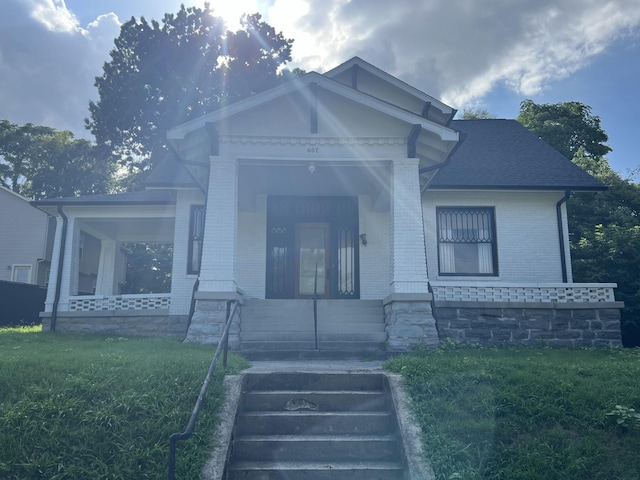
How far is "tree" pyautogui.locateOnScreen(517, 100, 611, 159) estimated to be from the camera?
25406 millimetres

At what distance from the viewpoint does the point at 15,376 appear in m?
6.18

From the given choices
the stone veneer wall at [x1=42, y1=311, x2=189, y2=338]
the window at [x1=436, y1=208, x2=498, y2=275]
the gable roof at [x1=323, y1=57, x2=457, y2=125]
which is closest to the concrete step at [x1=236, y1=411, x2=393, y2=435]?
the stone veneer wall at [x1=42, y1=311, x2=189, y2=338]

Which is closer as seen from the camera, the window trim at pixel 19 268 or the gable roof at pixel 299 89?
the gable roof at pixel 299 89

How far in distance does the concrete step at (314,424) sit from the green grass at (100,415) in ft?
1.46

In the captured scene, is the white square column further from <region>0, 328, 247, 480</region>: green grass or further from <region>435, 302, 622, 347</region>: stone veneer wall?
<region>0, 328, 247, 480</region>: green grass

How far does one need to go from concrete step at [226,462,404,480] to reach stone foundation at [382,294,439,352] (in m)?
3.88

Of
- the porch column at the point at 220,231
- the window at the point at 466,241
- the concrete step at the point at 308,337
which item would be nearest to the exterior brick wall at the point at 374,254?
the window at the point at 466,241

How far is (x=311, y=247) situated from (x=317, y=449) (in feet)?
25.6

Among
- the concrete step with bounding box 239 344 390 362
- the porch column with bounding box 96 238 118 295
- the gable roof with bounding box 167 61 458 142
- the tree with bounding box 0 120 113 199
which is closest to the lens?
the concrete step with bounding box 239 344 390 362

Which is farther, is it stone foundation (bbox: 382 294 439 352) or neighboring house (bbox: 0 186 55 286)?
neighboring house (bbox: 0 186 55 286)

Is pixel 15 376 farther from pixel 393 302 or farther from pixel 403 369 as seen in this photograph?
pixel 393 302

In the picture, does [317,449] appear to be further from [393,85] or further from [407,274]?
[393,85]

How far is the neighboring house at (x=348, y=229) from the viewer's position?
9781mm

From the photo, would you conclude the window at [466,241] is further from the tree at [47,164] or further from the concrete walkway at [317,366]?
the tree at [47,164]
